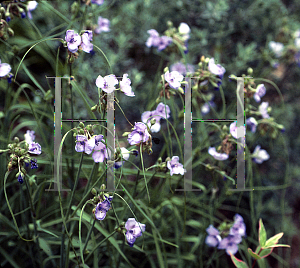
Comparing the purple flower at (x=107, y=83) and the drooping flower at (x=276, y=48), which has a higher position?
the drooping flower at (x=276, y=48)

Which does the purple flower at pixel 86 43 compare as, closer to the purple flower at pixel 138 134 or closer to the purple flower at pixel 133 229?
the purple flower at pixel 138 134

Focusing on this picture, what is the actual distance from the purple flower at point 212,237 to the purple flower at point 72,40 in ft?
2.48

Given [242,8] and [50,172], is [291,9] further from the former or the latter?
[50,172]

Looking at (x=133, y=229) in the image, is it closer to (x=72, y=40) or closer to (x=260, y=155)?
(x=72, y=40)

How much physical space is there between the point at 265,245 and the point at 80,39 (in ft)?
2.66

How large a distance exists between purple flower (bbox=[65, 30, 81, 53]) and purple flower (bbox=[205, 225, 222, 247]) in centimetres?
75

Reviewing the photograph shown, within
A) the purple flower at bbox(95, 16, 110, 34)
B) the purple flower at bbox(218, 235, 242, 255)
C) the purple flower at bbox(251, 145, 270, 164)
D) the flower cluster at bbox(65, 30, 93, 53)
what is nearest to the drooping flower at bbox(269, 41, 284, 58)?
the purple flower at bbox(251, 145, 270, 164)

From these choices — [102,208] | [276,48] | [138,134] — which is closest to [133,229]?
[102,208]

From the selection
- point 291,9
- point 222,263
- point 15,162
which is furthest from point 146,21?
point 222,263

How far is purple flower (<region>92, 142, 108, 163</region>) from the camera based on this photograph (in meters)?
0.76

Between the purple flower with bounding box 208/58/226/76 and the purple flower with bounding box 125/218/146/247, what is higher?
the purple flower with bounding box 208/58/226/76

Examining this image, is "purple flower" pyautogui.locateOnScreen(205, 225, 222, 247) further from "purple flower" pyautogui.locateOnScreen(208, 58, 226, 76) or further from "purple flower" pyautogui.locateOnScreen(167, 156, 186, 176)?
"purple flower" pyautogui.locateOnScreen(208, 58, 226, 76)

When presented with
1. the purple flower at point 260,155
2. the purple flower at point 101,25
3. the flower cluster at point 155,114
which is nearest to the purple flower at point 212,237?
the purple flower at point 260,155

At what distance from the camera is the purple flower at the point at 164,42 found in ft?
3.80
